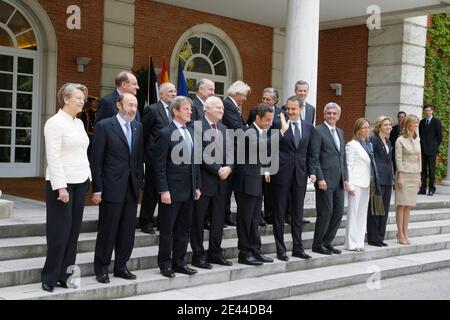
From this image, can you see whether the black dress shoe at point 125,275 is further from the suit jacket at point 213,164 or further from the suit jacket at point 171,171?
the suit jacket at point 213,164

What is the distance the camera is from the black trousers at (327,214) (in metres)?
7.38

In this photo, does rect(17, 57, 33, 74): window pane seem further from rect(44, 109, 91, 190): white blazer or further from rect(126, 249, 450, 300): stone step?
rect(126, 249, 450, 300): stone step

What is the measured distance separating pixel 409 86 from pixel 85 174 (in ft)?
37.3

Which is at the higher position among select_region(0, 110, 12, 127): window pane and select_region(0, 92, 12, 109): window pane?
select_region(0, 92, 12, 109): window pane

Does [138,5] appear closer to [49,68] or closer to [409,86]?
[49,68]

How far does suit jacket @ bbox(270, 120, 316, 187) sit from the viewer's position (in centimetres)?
690

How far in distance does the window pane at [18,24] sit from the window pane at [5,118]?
1686 millimetres

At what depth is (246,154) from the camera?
6562mm

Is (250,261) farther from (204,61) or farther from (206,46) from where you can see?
(206,46)

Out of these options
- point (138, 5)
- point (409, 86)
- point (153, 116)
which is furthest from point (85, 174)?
point (409, 86)

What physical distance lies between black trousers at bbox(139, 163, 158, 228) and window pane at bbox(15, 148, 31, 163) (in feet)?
21.1

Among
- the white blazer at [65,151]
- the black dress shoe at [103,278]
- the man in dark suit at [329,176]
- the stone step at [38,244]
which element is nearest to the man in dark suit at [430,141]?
the man in dark suit at [329,176]

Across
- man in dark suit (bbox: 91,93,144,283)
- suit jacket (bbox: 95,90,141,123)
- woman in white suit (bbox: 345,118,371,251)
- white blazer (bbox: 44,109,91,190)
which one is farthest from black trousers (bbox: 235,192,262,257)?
white blazer (bbox: 44,109,91,190)

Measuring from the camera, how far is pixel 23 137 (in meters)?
12.6
